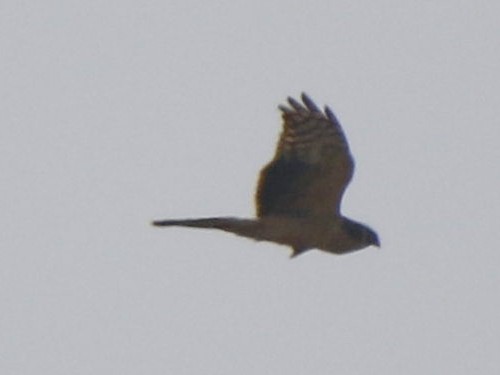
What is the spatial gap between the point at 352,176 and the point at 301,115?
0.64 metres

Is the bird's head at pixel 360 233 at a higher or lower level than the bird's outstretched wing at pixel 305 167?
lower

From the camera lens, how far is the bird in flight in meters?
53.2

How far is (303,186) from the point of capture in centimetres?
5341

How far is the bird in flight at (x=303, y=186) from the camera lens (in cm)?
5325

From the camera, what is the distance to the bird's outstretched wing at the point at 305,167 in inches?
2096

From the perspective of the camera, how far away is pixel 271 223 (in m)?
53.3

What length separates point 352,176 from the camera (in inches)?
2098

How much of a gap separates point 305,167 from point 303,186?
16 cm

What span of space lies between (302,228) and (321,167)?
53 centimetres

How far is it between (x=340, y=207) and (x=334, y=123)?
0.76 metres

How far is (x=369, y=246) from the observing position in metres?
54.0

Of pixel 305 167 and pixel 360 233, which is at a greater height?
pixel 305 167

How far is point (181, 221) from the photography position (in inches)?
2084

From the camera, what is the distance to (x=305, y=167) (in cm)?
5338
